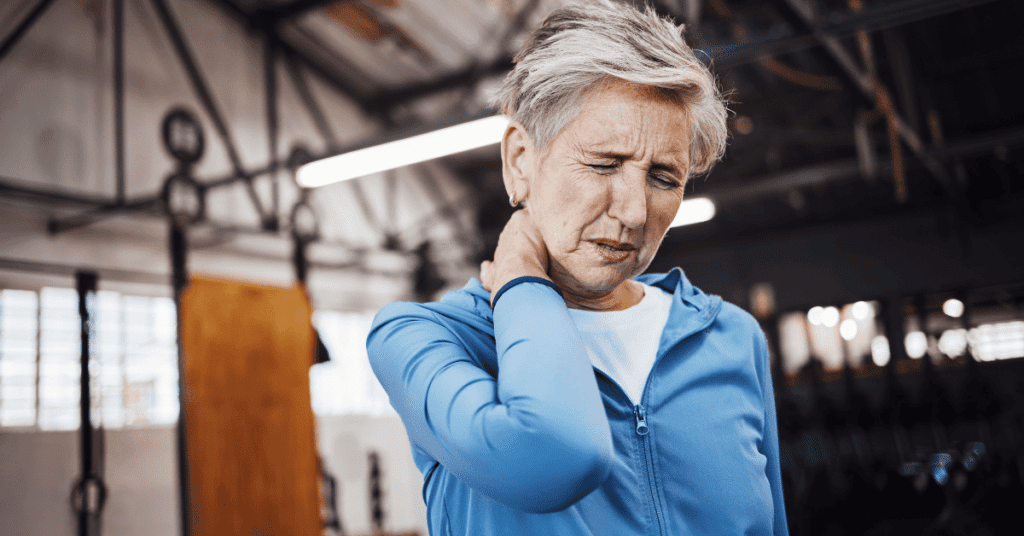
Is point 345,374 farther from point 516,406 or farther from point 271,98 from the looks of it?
point 516,406

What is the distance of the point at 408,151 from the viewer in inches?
181

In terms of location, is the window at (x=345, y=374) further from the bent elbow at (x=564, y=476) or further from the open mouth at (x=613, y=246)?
the bent elbow at (x=564, y=476)

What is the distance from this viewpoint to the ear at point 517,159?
0.97 meters

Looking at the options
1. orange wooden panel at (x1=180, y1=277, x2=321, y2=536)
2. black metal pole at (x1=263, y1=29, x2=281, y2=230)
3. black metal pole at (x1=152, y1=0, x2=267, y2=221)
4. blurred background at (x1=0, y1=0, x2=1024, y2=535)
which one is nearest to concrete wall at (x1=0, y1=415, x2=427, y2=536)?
blurred background at (x1=0, y1=0, x2=1024, y2=535)

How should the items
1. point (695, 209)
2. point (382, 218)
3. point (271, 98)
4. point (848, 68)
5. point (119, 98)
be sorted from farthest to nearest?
point (382, 218)
point (271, 98)
point (695, 209)
point (119, 98)
point (848, 68)

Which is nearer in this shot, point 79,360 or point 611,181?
point 611,181

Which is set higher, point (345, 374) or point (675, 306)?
point (345, 374)

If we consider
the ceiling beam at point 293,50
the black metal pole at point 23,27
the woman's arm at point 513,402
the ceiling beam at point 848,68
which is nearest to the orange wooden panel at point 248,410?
the black metal pole at point 23,27

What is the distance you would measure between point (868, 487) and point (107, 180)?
284 inches

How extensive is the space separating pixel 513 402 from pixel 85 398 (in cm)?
610

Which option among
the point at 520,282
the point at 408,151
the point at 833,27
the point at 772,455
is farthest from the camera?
the point at 408,151

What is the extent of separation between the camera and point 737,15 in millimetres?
6105

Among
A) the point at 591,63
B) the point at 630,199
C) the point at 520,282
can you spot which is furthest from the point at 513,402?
the point at 591,63

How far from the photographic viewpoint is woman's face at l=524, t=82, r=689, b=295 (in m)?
0.88
